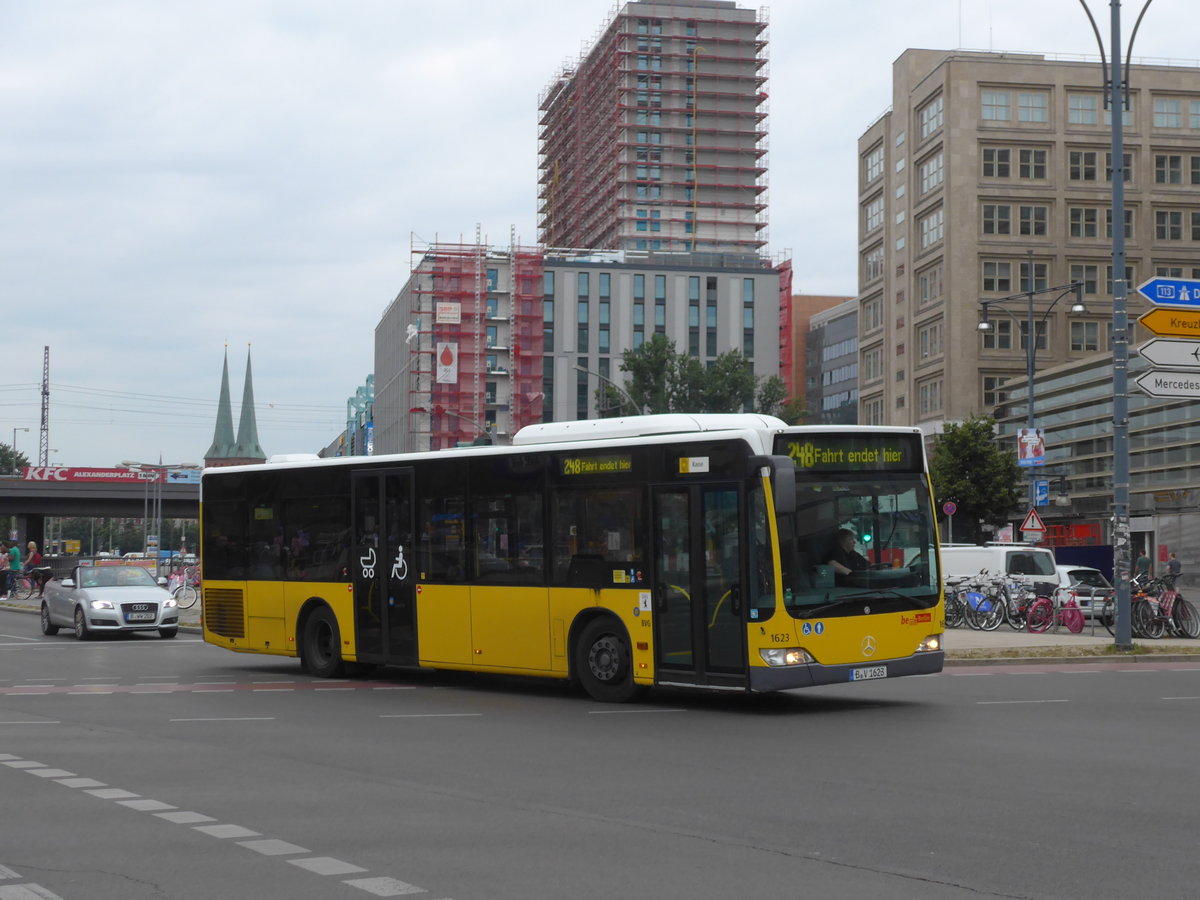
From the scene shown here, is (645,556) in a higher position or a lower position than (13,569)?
higher

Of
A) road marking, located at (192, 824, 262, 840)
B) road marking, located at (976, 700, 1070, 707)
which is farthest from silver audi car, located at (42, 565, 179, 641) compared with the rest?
road marking, located at (192, 824, 262, 840)

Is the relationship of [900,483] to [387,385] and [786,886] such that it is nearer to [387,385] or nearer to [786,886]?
[786,886]

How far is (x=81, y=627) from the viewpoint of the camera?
30.2 meters

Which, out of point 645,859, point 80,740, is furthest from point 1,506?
point 645,859

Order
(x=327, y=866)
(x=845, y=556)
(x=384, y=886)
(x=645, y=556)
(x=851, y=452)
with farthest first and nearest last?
(x=645, y=556)
(x=851, y=452)
(x=845, y=556)
(x=327, y=866)
(x=384, y=886)

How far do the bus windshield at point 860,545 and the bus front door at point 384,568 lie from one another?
222 inches

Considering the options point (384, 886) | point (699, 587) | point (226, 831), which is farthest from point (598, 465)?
point (384, 886)

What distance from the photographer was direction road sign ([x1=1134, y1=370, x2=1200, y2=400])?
21.9 metres

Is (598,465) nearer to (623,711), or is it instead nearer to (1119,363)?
(623,711)

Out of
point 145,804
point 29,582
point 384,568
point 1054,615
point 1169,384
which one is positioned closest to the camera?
point 145,804

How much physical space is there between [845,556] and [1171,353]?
931 cm

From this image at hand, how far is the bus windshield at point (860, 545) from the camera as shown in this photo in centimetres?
1486

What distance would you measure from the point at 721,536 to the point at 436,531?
4518mm

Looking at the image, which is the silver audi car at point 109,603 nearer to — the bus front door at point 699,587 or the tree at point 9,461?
the bus front door at point 699,587
